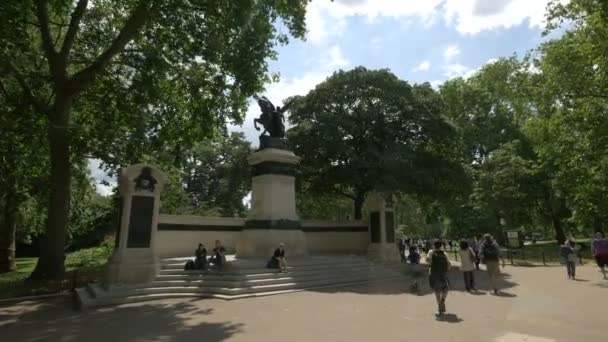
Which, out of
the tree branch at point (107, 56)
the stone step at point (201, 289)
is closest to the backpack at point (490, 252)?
the stone step at point (201, 289)

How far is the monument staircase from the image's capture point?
11742 millimetres

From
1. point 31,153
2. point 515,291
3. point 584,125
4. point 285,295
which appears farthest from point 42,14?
point 584,125

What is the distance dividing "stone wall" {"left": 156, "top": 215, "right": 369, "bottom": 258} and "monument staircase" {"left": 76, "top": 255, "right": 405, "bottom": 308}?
1978mm

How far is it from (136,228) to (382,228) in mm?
12242

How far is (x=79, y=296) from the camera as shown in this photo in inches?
457

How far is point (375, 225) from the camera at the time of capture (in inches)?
835

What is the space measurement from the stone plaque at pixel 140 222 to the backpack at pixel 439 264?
963cm

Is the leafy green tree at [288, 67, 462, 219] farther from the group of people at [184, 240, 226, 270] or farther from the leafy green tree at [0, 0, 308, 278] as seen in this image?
the group of people at [184, 240, 226, 270]

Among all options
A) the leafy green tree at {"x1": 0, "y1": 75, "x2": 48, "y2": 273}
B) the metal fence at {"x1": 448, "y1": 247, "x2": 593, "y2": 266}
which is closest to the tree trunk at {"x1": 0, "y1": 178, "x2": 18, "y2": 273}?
the leafy green tree at {"x1": 0, "y1": 75, "x2": 48, "y2": 273}

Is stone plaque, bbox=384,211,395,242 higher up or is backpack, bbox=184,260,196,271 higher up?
stone plaque, bbox=384,211,395,242

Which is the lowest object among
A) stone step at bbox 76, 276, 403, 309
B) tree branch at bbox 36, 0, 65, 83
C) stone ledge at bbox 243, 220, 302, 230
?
stone step at bbox 76, 276, 403, 309

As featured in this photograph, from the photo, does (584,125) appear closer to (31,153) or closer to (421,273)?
(421,273)

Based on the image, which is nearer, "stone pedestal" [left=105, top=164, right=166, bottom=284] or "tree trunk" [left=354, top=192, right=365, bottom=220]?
"stone pedestal" [left=105, top=164, right=166, bottom=284]

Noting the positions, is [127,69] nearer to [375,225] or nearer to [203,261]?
[203,261]
